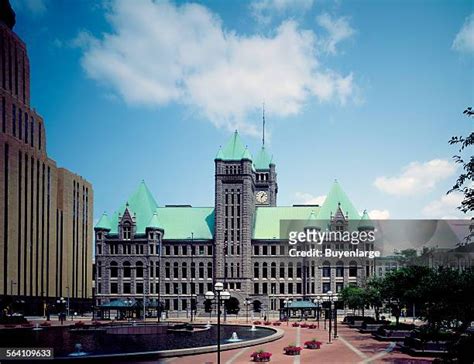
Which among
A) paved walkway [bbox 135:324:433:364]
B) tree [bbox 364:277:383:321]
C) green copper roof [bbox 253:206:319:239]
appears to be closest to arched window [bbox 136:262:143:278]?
green copper roof [bbox 253:206:319:239]

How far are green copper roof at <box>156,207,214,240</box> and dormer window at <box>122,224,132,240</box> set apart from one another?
21.6ft

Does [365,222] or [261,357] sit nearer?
[261,357]

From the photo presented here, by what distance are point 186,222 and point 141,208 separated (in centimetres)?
925

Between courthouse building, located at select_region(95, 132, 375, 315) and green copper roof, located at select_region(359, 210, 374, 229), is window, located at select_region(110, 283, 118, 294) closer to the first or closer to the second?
courthouse building, located at select_region(95, 132, 375, 315)

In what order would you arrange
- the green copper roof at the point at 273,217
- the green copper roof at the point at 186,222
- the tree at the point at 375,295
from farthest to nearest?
the green copper roof at the point at 186,222, the green copper roof at the point at 273,217, the tree at the point at 375,295

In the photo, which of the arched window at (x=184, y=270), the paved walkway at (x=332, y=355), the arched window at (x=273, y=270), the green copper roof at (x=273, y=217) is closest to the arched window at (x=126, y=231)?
the arched window at (x=184, y=270)

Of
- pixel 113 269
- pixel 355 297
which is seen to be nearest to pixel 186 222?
pixel 113 269

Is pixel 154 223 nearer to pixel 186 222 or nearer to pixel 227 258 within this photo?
pixel 186 222

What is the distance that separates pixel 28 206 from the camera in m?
96.2

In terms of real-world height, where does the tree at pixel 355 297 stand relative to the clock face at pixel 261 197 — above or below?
below

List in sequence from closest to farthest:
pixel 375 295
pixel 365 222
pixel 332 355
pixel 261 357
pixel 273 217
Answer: pixel 261 357
pixel 332 355
pixel 375 295
pixel 365 222
pixel 273 217

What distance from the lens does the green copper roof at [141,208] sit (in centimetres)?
11662

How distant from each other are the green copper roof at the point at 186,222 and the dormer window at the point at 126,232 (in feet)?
21.6

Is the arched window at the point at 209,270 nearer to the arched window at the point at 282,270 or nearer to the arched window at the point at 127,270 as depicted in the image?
the arched window at the point at 282,270
